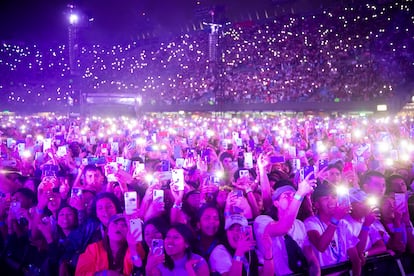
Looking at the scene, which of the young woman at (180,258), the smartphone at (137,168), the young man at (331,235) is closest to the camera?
the young woman at (180,258)

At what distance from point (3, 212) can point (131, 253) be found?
11.0 ft

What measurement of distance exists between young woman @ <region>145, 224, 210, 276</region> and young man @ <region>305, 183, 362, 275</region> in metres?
1.30

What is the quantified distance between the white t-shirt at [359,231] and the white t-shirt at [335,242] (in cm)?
8

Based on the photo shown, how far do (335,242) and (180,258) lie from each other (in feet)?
5.79

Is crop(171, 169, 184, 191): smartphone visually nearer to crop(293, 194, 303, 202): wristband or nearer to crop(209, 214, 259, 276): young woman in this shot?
crop(209, 214, 259, 276): young woman

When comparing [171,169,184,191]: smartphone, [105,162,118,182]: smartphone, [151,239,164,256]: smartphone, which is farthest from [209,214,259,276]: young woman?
[105,162,118,182]: smartphone

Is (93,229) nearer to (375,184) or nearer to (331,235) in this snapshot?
(331,235)

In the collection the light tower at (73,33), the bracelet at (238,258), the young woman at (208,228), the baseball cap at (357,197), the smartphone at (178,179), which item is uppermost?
the light tower at (73,33)

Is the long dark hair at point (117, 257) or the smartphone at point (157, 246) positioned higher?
the smartphone at point (157, 246)

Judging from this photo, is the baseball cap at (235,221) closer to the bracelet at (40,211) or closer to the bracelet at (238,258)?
the bracelet at (238,258)

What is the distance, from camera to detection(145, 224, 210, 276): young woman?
3.96 meters

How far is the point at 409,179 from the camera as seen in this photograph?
303 inches

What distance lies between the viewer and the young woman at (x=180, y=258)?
13.0ft

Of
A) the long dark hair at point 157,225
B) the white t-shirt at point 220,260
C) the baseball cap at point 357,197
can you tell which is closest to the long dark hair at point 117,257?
the long dark hair at point 157,225
